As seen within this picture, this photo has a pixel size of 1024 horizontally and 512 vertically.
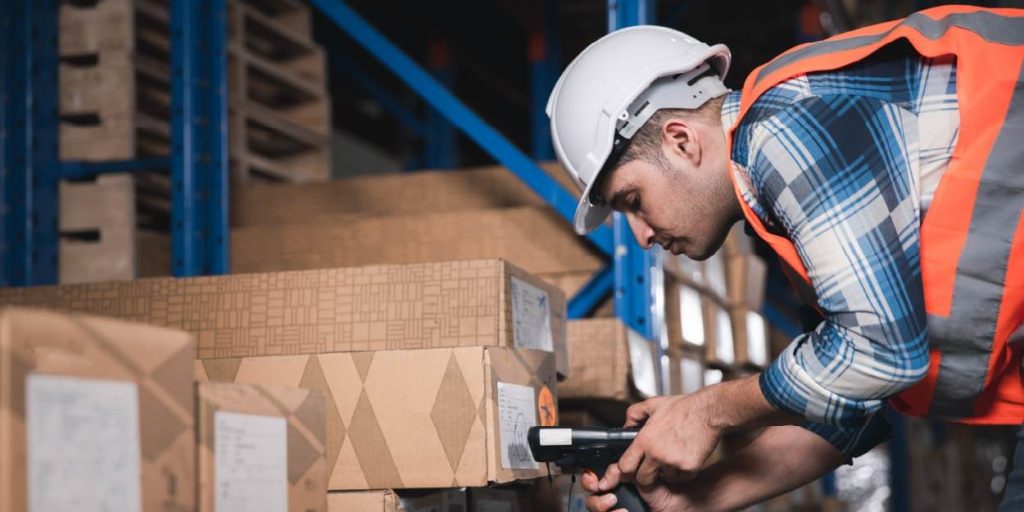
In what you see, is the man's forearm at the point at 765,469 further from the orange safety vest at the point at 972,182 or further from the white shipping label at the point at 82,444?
the white shipping label at the point at 82,444

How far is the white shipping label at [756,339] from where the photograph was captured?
5148mm

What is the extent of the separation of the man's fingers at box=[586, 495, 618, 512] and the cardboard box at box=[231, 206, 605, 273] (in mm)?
1429

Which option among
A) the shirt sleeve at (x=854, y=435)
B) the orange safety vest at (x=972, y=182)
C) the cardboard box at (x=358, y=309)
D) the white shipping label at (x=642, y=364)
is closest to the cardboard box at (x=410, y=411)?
the cardboard box at (x=358, y=309)

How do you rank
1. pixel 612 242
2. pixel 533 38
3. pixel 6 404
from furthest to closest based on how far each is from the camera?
pixel 533 38 < pixel 612 242 < pixel 6 404

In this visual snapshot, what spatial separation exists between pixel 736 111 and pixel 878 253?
46cm

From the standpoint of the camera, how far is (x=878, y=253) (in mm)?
1899

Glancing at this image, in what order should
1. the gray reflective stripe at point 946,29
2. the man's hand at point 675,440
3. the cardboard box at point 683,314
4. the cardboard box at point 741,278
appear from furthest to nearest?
the cardboard box at point 741,278, the cardboard box at point 683,314, the man's hand at point 675,440, the gray reflective stripe at point 946,29

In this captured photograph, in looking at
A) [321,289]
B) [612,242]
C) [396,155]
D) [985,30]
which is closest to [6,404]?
[321,289]

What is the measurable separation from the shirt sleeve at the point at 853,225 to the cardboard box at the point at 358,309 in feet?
2.52

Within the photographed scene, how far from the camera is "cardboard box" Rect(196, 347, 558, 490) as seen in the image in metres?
2.33

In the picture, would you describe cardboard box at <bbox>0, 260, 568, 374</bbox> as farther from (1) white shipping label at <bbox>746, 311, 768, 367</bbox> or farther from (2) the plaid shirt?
(1) white shipping label at <bbox>746, 311, 768, 367</bbox>

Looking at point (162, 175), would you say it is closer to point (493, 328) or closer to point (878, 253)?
point (493, 328)

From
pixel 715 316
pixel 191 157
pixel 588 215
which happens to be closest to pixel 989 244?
pixel 588 215

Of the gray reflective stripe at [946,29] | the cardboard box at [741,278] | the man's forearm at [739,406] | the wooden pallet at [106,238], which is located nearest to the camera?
the gray reflective stripe at [946,29]
